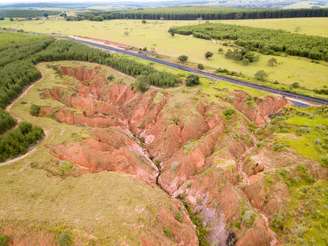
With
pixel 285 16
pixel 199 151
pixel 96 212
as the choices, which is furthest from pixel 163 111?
pixel 285 16

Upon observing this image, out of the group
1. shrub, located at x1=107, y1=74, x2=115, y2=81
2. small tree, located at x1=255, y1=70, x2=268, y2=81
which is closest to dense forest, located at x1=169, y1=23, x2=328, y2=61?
small tree, located at x1=255, y1=70, x2=268, y2=81

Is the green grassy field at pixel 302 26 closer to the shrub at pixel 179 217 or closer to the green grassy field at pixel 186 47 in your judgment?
the green grassy field at pixel 186 47

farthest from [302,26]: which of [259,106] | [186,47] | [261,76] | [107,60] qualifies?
[107,60]

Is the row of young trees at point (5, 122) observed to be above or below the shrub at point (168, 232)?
above

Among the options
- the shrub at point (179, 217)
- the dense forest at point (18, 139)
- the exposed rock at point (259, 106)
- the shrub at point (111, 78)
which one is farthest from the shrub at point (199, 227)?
the shrub at point (111, 78)

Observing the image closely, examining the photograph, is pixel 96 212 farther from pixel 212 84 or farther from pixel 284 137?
pixel 212 84

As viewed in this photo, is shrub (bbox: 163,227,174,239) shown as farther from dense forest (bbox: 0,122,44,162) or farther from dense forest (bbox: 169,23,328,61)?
dense forest (bbox: 169,23,328,61)

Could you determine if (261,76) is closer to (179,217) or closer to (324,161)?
(324,161)
